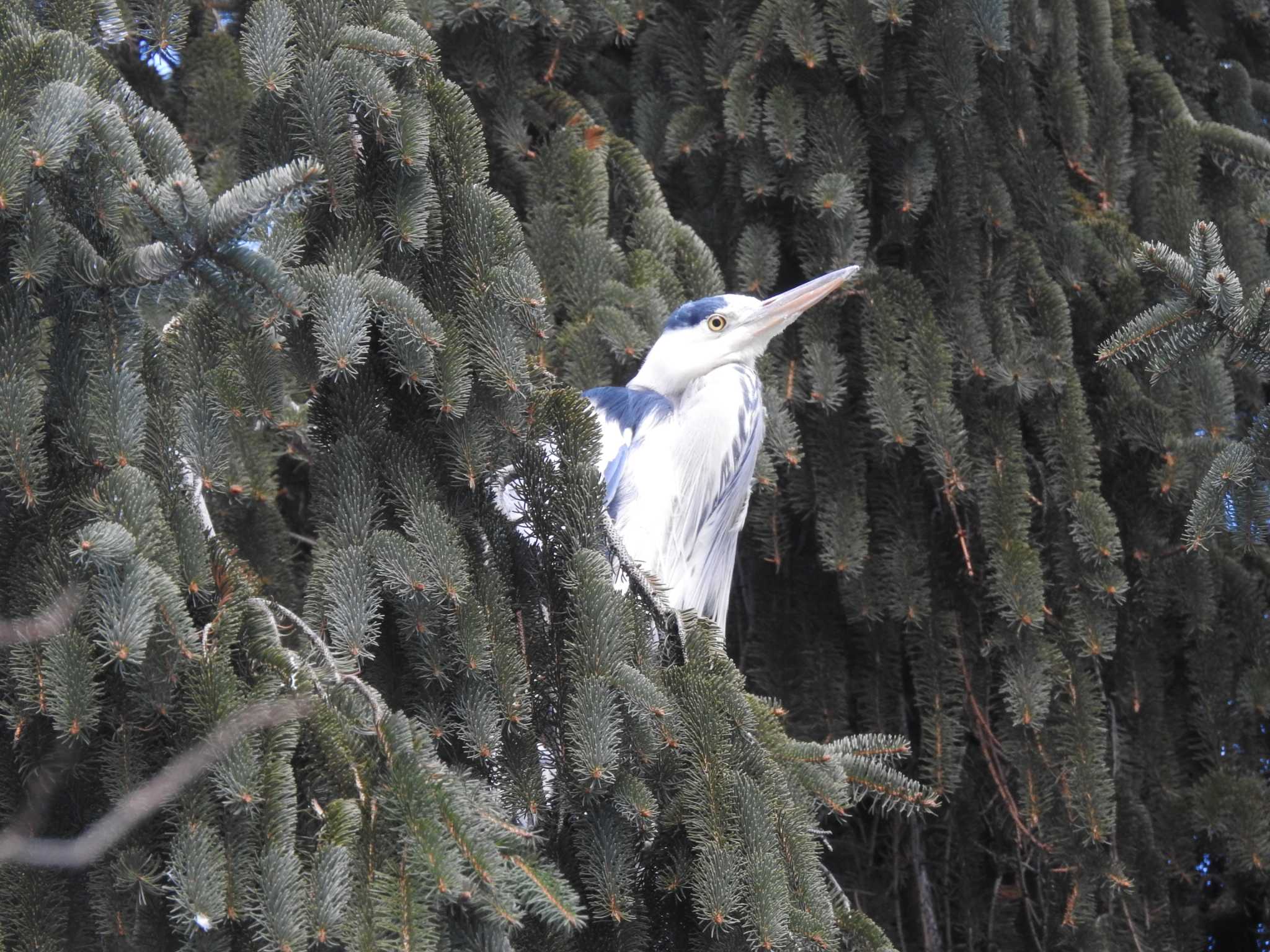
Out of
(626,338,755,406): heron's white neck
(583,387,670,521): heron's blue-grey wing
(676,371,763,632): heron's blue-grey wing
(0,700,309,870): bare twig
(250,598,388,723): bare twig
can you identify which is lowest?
(0,700,309,870): bare twig

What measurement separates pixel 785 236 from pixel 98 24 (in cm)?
152

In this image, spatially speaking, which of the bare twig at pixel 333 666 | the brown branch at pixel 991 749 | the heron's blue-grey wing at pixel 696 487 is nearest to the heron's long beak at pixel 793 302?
the heron's blue-grey wing at pixel 696 487

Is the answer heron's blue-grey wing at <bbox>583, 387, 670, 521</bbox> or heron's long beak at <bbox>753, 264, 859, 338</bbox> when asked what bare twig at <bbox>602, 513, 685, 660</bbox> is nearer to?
heron's blue-grey wing at <bbox>583, 387, 670, 521</bbox>

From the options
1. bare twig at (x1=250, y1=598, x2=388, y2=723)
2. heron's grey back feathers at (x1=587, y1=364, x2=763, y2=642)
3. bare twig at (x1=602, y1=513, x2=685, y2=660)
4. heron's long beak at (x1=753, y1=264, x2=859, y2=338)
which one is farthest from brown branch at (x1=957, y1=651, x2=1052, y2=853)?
bare twig at (x1=250, y1=598, x2=388, y2=723)

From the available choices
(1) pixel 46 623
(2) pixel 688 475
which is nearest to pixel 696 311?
(2) pixel 688 475

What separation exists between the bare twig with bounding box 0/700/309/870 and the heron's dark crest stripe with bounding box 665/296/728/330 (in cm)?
150

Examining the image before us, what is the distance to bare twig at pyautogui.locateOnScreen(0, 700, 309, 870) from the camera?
4.76 ft

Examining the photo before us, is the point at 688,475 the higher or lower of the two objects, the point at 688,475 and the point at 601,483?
the higher

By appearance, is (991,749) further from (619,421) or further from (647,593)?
(647,593)

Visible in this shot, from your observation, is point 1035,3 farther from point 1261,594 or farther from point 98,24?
point 98,24

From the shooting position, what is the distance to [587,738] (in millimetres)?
1686

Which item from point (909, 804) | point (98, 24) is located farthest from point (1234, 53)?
point (98, 24)

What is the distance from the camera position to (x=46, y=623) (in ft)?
4.87

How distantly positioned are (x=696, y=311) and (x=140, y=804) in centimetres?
165
